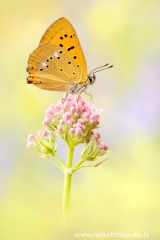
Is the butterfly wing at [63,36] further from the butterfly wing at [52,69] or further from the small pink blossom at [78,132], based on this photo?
the small pink blossom at [78,132]

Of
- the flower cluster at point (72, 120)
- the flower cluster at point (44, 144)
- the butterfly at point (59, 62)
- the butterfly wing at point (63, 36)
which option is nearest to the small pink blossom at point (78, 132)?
the flower cluster at point (72, 120)

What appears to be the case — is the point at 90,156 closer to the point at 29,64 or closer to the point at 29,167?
the point at 29,64

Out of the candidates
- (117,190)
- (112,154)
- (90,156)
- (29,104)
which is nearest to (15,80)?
(29,104)

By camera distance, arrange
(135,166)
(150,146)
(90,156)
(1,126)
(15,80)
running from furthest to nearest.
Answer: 1. (15,80)
2. (1,126)
3. (150,146)
4. (135,166)
5. (90,156)

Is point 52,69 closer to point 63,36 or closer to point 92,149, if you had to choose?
point 63,36

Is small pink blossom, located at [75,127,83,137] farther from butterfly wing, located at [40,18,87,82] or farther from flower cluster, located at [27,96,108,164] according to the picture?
butterfly wing, located at [40,18,87,82]

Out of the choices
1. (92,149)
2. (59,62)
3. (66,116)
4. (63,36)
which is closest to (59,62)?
(59,62)
